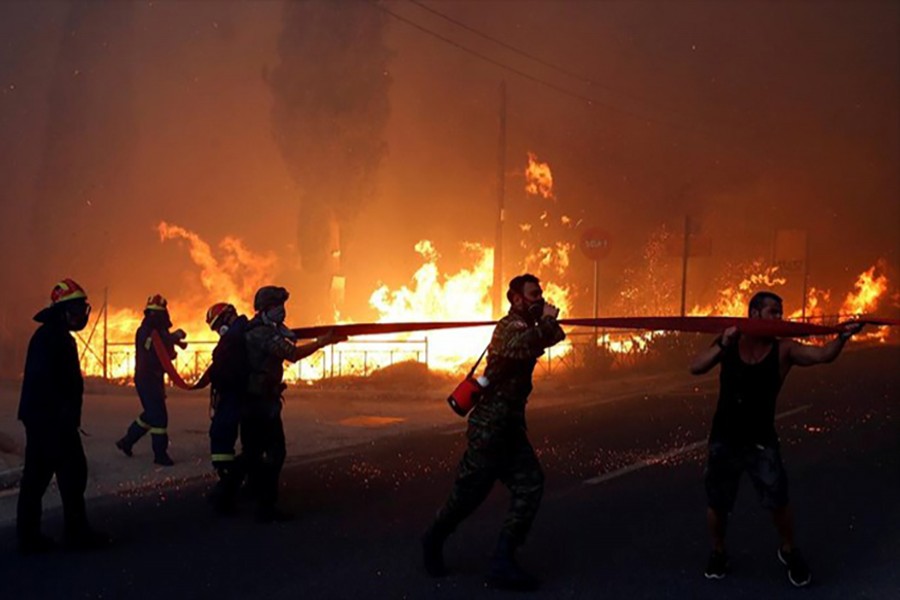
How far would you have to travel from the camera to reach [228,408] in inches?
285

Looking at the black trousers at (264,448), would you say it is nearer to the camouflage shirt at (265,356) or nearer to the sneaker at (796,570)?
the camouflage shirt at (265,356)

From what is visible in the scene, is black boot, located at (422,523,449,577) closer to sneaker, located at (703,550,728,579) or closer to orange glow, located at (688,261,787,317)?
sneaker, located at (703,550,728,579)

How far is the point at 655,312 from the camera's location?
35656 mm

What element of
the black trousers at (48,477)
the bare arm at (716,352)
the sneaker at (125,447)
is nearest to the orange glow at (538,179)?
the sneaker at (125,447)

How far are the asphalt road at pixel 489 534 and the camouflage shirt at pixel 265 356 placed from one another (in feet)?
3.33

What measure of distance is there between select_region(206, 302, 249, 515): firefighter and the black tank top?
353 centimetres

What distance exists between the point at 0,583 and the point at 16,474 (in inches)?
122

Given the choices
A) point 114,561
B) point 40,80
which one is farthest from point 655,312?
point 114,561

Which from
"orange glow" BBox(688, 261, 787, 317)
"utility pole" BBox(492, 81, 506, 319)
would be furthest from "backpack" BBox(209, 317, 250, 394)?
"orange glow" BBox(688, 261, 787, 317)

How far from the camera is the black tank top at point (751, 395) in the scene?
5234 millimetres

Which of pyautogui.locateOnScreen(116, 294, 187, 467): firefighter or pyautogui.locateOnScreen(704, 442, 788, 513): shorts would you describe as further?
pyautogui.locateOnScreen(116, 294, 187, 467): firefighter

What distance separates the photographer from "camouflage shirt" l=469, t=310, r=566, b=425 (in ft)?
16.9

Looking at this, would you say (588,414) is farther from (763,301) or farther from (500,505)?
(763,301)

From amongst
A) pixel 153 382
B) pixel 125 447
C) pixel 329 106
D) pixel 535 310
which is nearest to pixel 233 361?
pixel 153 382
